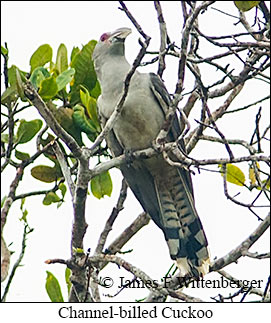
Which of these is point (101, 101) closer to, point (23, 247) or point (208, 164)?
point (23, 247)

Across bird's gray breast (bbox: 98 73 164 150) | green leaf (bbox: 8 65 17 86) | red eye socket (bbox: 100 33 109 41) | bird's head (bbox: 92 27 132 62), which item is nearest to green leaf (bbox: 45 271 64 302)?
bird's gray breast (bbox: 98 73 164 150)

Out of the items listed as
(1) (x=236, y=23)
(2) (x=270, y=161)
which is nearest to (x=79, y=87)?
(1) (x=236, y=23)

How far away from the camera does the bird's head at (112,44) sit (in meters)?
4.27

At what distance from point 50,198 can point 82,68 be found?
79cm

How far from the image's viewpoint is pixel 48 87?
3.29 metres

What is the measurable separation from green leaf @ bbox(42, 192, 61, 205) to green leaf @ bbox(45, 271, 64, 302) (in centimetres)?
54

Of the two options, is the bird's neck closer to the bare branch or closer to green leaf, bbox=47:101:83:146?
green leaf, bbox=47:101:83:146

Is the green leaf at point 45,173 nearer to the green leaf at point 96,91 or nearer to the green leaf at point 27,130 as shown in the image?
the green leaf at point 27,130

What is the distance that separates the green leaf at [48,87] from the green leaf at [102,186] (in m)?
0.73

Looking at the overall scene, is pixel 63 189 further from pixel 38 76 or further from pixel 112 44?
pixel 112 44

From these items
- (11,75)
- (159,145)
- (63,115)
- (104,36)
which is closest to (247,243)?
(159,145)

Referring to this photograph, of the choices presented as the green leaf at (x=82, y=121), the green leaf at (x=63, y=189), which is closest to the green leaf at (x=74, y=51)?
the green leaf at (x=82, y=121)

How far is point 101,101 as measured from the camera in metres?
Result: 3.99

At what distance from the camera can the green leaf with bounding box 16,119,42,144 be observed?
377cm
